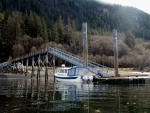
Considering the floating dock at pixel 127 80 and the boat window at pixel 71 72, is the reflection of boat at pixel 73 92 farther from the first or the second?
the boat window at pixel 71 72

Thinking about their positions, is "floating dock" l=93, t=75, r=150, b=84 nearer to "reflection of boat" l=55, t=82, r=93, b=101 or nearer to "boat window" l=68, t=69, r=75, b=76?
"boat window" l=68, t=69, r=75, b=76

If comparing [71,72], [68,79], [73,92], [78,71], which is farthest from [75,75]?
[73,92]

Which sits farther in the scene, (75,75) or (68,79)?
(68,79)

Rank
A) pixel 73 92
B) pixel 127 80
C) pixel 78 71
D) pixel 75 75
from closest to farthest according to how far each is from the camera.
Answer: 1. pixel 73 92
2. pixel 127 80
3. pixel 78 71
4. pixel 75 75

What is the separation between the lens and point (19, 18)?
132 metres

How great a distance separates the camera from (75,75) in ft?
196

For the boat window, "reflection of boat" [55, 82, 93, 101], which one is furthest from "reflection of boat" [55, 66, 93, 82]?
"reflection of boat" [55, 82, 93, 101]

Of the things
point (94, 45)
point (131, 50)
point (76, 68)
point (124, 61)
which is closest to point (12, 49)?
point (94, 45)

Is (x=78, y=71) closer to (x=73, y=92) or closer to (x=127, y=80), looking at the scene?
(x=127, y=80)

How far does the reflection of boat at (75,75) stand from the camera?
2271 inches

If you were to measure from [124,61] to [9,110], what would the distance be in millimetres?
99983

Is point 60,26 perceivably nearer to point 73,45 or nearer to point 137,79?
point 73,45

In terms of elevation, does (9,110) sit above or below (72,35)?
below

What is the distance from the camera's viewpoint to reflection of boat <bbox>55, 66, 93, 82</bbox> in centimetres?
5769
